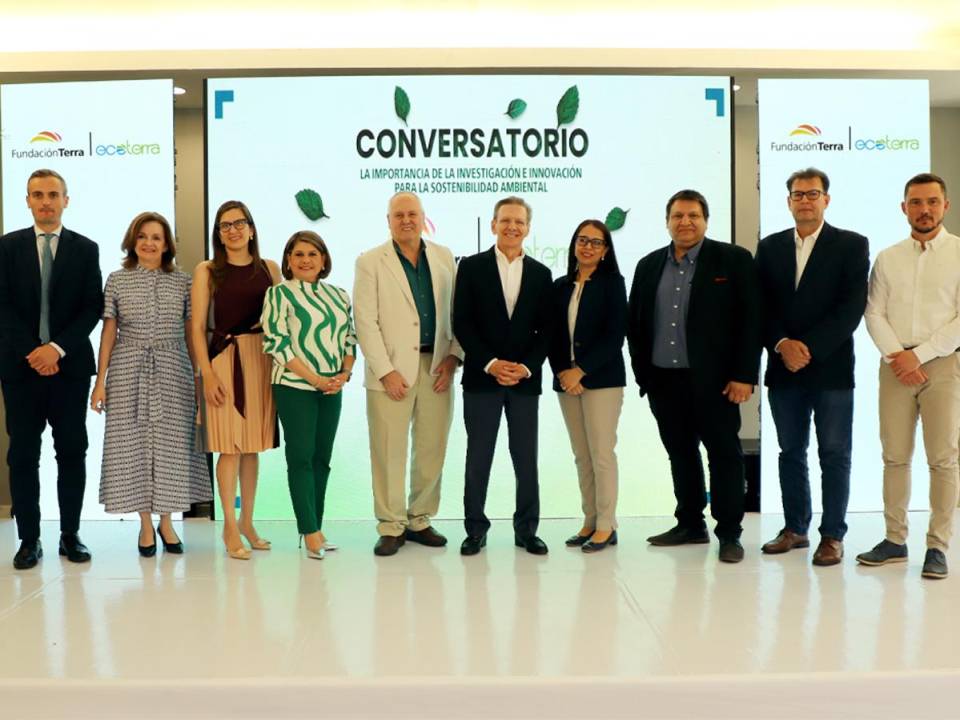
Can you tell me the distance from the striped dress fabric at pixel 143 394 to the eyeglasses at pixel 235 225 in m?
0.36

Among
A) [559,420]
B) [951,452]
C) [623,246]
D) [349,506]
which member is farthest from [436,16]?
[951,452]

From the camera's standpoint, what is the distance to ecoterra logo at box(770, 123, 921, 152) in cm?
580

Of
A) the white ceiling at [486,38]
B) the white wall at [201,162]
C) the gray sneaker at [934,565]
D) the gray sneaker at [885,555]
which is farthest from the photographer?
the white wall at [201,162]

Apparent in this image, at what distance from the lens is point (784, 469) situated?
15.5 ft

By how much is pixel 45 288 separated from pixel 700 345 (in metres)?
2.99

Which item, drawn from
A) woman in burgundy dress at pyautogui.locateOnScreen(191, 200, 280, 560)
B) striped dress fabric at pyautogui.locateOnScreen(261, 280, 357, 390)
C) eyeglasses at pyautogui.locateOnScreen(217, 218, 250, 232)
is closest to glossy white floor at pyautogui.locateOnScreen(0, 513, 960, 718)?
woman in burgundy dress at pyautogui.locateOnScreen(191, 200, 280, 560)

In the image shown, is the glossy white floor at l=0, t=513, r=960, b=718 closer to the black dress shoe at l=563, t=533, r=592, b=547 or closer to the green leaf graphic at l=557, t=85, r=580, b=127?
the black dress shoe at l=563, t=533, r=592, b=547

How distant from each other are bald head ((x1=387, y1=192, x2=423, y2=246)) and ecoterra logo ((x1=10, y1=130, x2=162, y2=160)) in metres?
1.81

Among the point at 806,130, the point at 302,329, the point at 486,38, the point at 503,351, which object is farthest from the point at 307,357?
the point at 806,130

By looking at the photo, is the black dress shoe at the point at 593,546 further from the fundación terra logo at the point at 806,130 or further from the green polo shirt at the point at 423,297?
the fundación terra logo at the point at 806,130

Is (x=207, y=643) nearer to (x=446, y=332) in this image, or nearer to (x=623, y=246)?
(x=446, y=332)

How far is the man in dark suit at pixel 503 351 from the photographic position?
4.63m

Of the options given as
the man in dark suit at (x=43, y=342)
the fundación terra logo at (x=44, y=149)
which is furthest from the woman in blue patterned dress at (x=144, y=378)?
the fundación terra logo at (x=44, y=149)

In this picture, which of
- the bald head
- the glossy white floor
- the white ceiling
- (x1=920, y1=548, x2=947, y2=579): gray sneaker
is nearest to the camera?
the glossy white floor
